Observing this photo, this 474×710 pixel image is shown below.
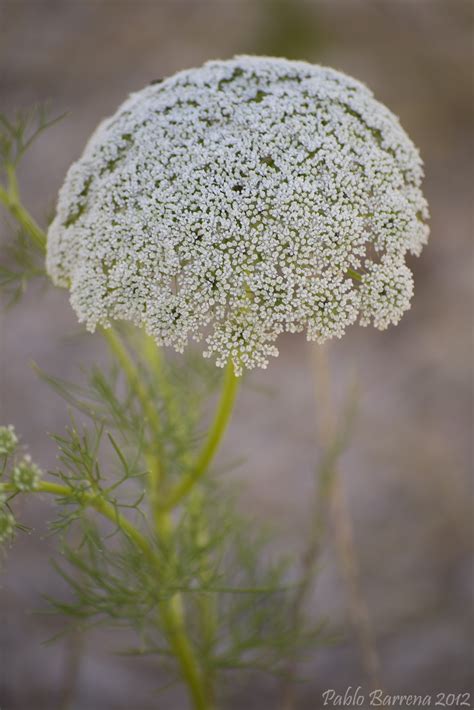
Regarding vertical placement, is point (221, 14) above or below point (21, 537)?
above

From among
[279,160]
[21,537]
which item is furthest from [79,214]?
[21,537]

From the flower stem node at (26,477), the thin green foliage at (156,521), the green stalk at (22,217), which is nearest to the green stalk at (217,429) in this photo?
the thin green foliage at (156,521)

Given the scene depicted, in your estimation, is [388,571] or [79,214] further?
[388,571]

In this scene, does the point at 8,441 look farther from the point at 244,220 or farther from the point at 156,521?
the point at 156,521

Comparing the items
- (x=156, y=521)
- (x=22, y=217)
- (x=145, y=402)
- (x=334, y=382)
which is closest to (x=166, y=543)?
(x=156, y=521)

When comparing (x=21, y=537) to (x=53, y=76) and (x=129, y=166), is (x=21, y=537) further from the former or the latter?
(x=53, y=76)

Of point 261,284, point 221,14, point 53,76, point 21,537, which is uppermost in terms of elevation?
point 221,14

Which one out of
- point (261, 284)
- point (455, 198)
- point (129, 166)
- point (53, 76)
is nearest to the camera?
point (261, 284)

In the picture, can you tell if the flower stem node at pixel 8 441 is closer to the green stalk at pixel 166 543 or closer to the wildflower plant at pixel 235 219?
the wildflower plant at pixel 235 219
